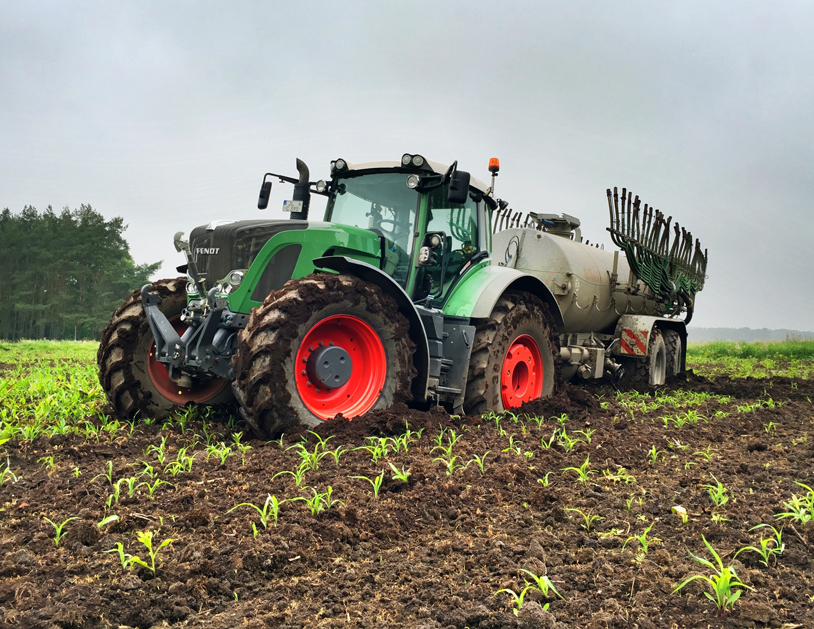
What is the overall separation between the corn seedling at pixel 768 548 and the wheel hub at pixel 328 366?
2997mm

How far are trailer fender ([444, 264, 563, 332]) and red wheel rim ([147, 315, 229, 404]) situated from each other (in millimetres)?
2328

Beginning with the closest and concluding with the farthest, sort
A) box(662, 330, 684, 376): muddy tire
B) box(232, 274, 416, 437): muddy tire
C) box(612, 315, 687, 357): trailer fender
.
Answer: box(232, 274, 416, 437): muddy tire → box(612, 315, 687, 357): trailer fender → box(662, 330, 684, 376): muddy tire

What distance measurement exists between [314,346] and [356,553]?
89.3 inches

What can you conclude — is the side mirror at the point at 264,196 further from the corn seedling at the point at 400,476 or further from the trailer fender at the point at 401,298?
the corn seedling at the point at 400,476

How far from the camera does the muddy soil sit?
2.63 metres

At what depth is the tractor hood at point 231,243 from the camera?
212 inches

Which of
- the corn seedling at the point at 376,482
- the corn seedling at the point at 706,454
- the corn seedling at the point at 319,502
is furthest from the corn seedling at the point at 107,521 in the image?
the corn seedling at the point at 706,454

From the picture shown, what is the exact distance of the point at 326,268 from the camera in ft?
18.2

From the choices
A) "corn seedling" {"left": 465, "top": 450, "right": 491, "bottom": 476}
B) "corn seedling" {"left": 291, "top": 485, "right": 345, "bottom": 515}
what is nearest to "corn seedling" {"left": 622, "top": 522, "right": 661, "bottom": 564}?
"corn seedling" {"left": 465, "top": 450, "right": 491, "bottom": 476}

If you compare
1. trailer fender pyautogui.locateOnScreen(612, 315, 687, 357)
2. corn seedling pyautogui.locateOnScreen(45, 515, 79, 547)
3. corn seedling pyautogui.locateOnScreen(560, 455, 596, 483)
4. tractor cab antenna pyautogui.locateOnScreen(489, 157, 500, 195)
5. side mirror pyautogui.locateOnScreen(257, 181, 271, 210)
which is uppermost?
tractor cab antenna pyautogui.locateOnScreen(489, 157, 500, 195)

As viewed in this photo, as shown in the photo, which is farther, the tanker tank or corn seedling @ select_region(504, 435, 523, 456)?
the tanker tank

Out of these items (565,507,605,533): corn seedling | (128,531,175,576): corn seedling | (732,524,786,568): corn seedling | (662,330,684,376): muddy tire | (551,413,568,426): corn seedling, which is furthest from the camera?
(662,330,684,376): muddy tire

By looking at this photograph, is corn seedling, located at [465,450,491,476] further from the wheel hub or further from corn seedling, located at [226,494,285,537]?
corn seedling, located at [226,494,285,537]

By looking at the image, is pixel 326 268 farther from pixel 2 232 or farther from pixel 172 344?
pixel 2 232
